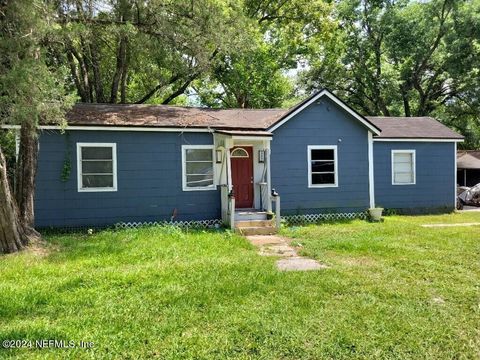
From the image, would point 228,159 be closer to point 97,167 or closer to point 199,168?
point 199,168

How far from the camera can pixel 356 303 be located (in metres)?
5.11

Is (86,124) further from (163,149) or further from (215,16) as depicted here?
(215,16)

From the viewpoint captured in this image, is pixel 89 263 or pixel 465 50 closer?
pixel 89 263

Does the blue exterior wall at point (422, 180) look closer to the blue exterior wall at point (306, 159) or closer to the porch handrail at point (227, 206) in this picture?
the blue exterior wall at point (306, 159)

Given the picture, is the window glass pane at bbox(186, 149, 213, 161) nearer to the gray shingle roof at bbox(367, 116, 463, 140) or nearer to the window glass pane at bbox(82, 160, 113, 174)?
the window glass pane at bbox(82, 160, 113, 174)

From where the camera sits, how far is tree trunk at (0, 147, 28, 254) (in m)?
7.71

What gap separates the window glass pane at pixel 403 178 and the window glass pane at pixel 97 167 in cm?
1009

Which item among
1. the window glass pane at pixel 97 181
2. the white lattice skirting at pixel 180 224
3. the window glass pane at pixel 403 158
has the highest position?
the window glass pane at pixel 403 158

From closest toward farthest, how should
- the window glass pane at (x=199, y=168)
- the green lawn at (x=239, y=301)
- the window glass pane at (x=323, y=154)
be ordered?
the green lawn at (x=239, y=301) → the window glass pane at (x=199, y=168) → the window glass pane at (x=323, y=154)

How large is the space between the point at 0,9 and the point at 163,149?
17.9 ft

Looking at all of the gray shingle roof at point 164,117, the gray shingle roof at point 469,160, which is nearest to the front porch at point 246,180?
the gray shingle roof at point 164,117

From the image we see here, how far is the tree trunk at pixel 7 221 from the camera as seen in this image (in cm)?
771

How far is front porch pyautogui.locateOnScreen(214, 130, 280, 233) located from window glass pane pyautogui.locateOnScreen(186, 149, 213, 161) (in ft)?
0.83

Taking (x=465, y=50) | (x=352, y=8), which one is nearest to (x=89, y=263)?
(x=465, y=50)
